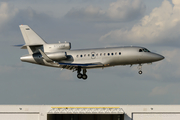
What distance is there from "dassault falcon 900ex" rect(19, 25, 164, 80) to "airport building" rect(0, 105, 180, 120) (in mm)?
5281

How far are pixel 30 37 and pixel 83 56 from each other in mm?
9856

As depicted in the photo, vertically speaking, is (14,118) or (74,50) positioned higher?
(74,50)

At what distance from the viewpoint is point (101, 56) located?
42219mm

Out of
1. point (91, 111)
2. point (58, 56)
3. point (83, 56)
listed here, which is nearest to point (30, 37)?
point (58, 56)

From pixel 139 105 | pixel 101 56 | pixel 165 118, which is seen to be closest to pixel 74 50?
pixel 101 56

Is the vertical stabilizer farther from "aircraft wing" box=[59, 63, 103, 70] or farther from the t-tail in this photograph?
"aircraft wing" box=[59, 63, 103, 70]

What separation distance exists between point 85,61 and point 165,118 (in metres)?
14.3

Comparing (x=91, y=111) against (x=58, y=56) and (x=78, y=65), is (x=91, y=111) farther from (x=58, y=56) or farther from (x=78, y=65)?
(x=58, y=56)

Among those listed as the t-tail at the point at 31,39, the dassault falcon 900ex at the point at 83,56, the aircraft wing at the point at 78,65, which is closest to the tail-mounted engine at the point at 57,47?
the dassault falcon 900ex at the point at 83,56

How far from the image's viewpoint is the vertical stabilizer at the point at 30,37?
4656cm

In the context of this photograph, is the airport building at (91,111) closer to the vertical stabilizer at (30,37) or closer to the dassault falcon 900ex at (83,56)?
the dassault falcon 900ex at (83,56)

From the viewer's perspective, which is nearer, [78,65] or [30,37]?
[78,65]

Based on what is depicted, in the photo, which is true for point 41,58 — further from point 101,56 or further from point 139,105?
point 139,105

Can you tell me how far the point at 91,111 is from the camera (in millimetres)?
41500
